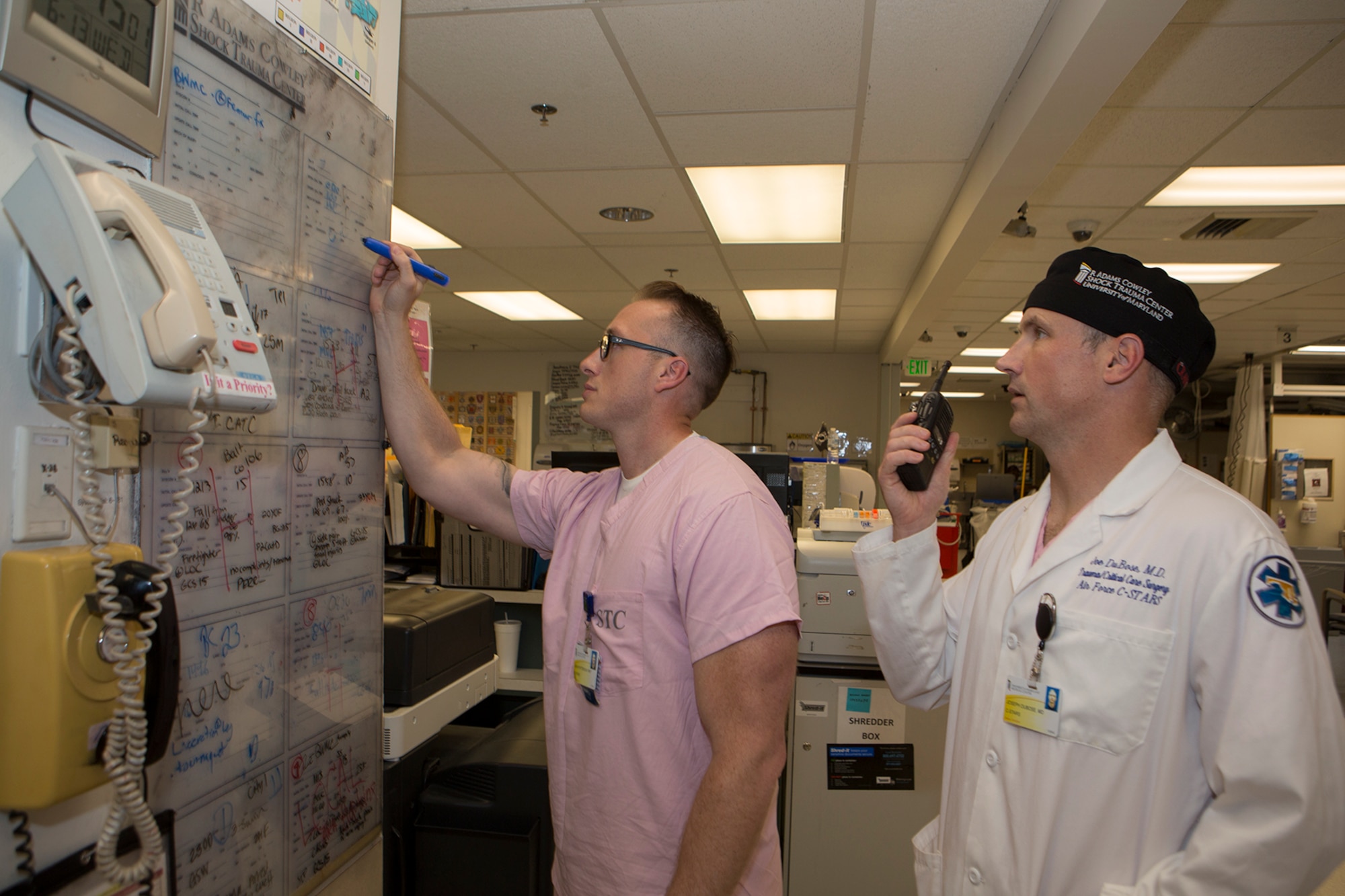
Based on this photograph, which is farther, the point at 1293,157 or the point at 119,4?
the point at 1293,157

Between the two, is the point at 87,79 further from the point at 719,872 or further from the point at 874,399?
the point at 874,399

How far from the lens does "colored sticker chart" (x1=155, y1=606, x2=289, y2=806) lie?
0.95 m

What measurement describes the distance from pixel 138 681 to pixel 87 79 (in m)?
0.60

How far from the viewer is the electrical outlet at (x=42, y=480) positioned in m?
0.74

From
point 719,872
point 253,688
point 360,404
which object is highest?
point 360,404

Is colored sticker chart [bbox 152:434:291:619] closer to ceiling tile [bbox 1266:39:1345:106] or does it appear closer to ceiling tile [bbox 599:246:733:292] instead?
ceiling tile [bbox 1266:39:1345:106]

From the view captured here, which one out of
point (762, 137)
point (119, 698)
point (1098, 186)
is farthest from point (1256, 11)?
point (119, 698)

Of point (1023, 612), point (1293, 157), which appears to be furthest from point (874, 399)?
point (1023, 612)

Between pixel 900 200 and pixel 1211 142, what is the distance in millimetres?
1359

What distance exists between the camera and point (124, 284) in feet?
2.24

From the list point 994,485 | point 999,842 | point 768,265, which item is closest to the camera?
point 999,842

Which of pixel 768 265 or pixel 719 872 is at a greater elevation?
pixel 768 265

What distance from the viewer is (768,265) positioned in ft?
18.0

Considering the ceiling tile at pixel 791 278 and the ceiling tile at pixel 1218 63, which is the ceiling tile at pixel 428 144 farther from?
the ceiling tile at pixel 1218 63
